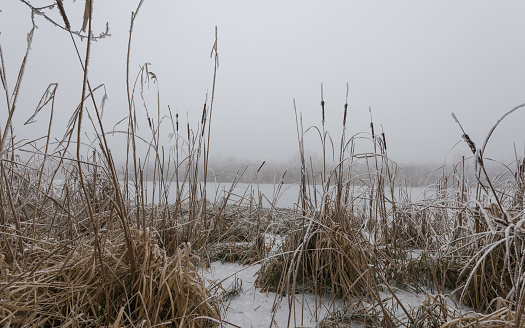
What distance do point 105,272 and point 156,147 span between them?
66cm

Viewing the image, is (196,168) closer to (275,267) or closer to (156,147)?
(156,147)

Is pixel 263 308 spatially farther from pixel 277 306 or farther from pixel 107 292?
pixel 107 292

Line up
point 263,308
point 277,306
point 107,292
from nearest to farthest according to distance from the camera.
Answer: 1. point 107,292
2. point 277,306
3. point 263,308

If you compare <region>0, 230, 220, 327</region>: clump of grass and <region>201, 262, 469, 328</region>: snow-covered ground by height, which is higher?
<region>0, 230, 220, 327</region>: clump of grass

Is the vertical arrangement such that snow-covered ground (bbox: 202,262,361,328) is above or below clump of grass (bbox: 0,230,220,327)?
below

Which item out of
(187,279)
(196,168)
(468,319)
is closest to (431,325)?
(468,319)

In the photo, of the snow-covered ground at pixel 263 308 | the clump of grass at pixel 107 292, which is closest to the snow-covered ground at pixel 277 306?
the snow-covered ground at pixel 263 308

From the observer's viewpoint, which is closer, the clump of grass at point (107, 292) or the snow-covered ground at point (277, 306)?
the clump of grass at point (107, 292)

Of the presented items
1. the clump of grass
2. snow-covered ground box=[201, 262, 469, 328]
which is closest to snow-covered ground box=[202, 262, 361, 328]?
snow-covered ground box=[201, 262, 469, 328]

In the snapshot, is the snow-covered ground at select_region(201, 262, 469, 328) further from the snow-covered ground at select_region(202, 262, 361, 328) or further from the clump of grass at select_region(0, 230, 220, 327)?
the clump of grass at select_region(0, 230, 220, 327)

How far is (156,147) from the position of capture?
4.73 feet

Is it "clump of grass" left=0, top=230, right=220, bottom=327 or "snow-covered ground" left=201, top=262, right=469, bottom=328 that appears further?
"snow-covered ground" left=201, top=262, right=469, bottom=328

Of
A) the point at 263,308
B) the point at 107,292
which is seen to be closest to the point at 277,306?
the point at 263,308

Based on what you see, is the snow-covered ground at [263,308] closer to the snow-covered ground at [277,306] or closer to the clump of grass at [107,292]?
the snow-covered ground at [277,306]
